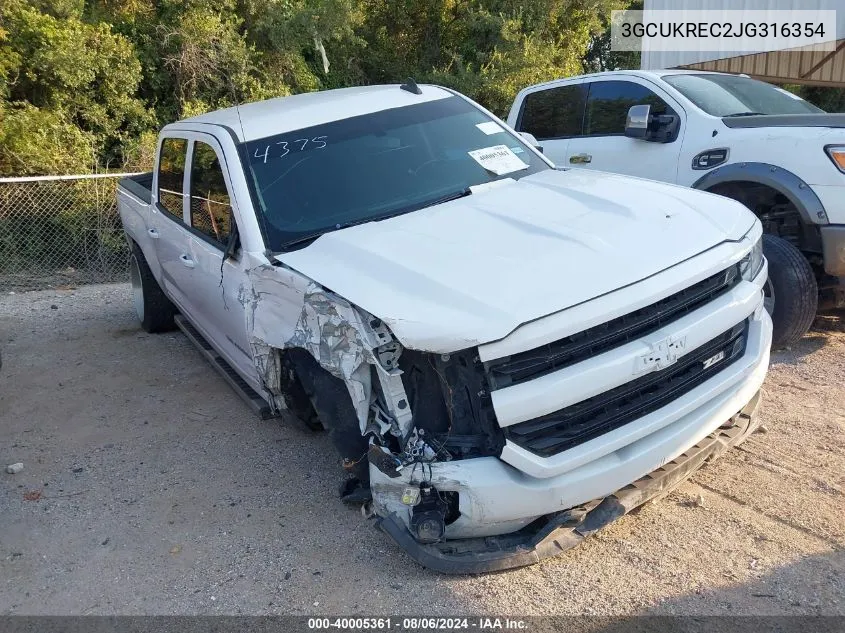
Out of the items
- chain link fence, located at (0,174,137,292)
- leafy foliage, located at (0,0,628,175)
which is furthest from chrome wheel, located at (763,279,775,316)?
leafy foliage, located at (0,0,628,175)

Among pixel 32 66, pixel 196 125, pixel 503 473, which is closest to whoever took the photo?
pixel 503 473

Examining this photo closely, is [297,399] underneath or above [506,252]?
underneath

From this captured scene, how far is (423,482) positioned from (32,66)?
10.5m

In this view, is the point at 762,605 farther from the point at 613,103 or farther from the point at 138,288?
the point at 138,288

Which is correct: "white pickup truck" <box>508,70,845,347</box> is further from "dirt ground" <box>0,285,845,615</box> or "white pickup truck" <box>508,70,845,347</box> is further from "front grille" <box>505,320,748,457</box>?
"front grille" <box>505,320,748,457</box>


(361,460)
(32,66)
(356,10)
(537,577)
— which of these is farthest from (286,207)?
(356,10)

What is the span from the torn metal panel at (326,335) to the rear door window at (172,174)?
1778 mm

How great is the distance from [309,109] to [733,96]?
3.59 metres

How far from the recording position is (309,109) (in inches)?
178

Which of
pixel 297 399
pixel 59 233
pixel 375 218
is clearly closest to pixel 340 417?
pixel 297 399

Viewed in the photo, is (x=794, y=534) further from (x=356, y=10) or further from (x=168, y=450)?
(x=356, y=10)

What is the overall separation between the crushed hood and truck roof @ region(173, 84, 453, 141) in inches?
38.1

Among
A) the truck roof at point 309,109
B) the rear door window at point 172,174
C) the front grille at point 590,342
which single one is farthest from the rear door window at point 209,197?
the front grille at point 590,342

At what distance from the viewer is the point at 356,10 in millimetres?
14141
